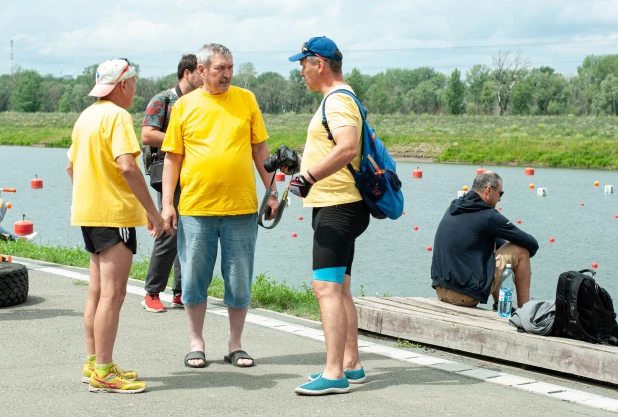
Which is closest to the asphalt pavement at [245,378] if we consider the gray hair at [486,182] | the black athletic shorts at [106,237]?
the black athletic shorts at [106,237]

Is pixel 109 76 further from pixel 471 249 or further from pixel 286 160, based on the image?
pixel 471 249

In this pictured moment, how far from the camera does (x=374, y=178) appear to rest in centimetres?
519

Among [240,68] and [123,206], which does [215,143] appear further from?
[240,68]

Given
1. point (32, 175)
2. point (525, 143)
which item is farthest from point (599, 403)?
point (525, 143)

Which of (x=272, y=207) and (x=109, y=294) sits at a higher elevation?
(x=272, y=207)

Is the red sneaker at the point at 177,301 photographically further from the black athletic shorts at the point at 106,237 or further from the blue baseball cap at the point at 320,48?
the blue baseball cap at the point at 320,48

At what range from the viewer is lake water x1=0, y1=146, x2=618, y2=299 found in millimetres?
13422

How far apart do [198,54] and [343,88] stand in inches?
41.7

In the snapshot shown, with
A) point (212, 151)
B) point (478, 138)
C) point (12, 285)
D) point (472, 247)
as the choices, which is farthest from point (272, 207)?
point (478, 138)

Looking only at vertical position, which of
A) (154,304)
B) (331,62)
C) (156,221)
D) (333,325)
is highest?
(331,62)

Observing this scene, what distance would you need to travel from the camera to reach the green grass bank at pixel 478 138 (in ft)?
155

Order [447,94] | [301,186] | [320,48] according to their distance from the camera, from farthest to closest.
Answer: [447,94] → [320,48] → [301,186]

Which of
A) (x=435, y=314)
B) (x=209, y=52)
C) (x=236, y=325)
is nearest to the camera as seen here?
(x=209, y=52)

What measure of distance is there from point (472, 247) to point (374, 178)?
97.1 inches
